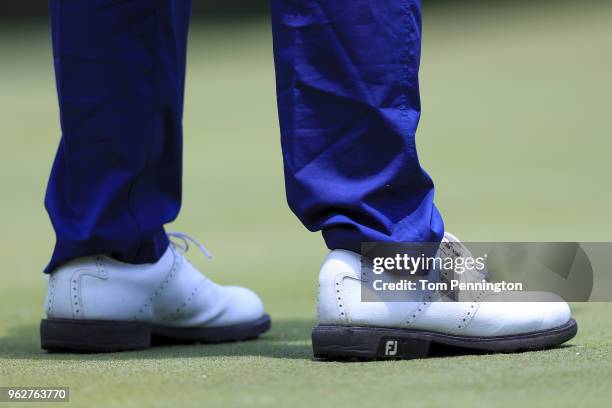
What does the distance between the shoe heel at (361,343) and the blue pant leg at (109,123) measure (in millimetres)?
309

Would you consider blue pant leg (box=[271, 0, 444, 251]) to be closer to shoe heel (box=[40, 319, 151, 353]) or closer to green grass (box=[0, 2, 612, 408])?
green grass (box=[0, 2, 612, 408])

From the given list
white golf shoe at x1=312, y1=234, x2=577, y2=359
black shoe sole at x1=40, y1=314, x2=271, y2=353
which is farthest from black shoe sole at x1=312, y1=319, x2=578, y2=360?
black shoe sole at x1=40, y1=314, x2=271, y2=353

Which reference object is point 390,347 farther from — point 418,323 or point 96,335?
point 96,335

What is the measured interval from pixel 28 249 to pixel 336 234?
1.46m

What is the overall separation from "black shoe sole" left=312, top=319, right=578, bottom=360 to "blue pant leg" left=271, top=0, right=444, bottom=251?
0.09 m

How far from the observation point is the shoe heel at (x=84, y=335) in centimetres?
116

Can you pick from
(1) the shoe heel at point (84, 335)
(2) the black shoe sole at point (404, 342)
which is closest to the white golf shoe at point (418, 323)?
(2) the black shoe sole at point (404, 342)

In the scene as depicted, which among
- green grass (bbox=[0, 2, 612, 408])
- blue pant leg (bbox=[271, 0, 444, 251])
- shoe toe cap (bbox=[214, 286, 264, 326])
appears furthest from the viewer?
shoe toe cap (bbox=[214, 286, 264, 326])

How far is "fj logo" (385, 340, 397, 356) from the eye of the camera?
39.3 inches

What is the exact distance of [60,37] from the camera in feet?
3.84

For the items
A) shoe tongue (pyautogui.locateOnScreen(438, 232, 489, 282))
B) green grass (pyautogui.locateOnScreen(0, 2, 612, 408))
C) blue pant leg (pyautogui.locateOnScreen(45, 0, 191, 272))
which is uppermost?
blue pant leg (pyautogui.locateOnScreen(45, 0, 191, 272))

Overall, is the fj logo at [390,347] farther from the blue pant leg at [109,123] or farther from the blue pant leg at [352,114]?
the blue pant leg at [109,123]

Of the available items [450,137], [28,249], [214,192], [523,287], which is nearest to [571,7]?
[450,137]

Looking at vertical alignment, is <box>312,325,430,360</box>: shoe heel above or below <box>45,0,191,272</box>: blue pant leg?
below
